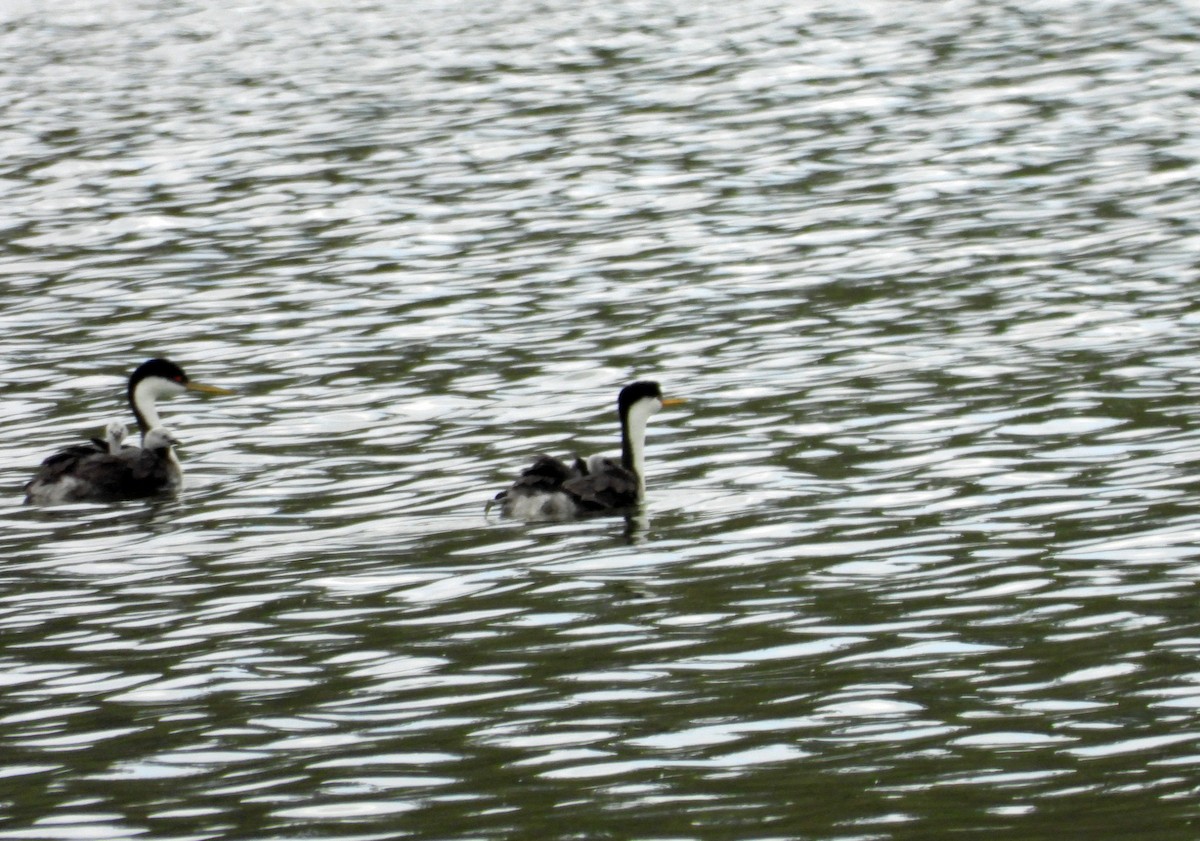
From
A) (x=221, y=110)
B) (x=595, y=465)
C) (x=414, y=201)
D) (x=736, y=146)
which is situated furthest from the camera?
(x=221, y=110)

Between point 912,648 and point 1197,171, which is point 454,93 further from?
point 912,648

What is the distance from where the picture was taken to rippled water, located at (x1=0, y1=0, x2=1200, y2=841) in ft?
31.4

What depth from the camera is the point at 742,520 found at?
1420cm

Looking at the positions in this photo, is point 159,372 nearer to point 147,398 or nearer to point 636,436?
point 147,398

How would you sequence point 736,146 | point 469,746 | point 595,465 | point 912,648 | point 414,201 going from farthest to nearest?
point 736,146
point 414,201
point 595,465
point 912,648
point 469,746

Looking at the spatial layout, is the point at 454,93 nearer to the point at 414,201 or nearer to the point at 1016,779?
the point at 414,201

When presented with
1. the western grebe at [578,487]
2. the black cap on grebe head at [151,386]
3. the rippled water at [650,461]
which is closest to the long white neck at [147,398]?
the black cap on grebe head at [151,386]

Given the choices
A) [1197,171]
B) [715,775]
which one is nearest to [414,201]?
[1197,171]

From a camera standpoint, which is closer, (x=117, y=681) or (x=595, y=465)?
(x=117, y=681)

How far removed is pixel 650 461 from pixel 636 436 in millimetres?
948

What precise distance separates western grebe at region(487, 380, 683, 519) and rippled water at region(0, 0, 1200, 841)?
6.8 inches

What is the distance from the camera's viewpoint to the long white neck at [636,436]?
605 inches

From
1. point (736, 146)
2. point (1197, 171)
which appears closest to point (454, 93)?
point (736, 146)

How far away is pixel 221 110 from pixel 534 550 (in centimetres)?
2644
